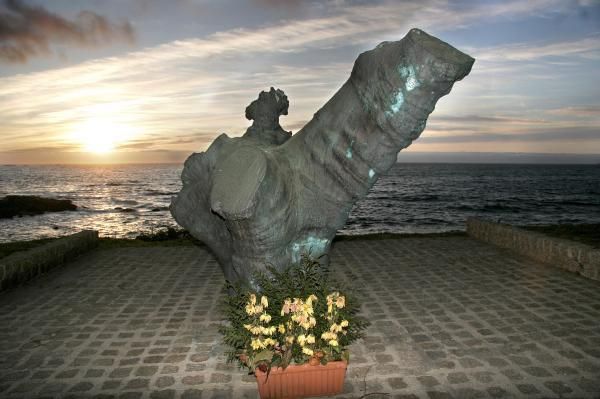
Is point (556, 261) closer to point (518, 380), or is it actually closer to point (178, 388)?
point (518, 380)

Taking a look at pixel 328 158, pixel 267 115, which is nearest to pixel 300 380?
pixel 328 158

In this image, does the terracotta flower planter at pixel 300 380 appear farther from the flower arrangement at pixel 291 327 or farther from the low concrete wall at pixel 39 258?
the low concrete wall at pixel 39 258

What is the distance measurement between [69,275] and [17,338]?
384 cm

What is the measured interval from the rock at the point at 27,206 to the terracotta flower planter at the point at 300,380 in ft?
129

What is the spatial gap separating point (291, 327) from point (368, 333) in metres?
2.58

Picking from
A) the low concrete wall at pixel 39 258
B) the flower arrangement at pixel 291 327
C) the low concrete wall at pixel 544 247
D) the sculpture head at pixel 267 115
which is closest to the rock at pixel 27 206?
the low concrete wall at pixel 39 258

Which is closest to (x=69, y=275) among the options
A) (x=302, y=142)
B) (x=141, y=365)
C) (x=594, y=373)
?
(x=141, y=365)

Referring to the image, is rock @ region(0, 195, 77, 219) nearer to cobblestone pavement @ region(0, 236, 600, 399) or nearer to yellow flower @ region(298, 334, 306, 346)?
cobblestone pavement @ region(0, 236, 600, 399)

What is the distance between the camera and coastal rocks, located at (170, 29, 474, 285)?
482cm

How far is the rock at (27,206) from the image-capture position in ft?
127

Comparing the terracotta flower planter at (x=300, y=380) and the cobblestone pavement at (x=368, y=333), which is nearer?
the terracotta flower planter at (x=300, y=380)

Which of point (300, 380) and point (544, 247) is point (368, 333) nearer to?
point (300, 380)

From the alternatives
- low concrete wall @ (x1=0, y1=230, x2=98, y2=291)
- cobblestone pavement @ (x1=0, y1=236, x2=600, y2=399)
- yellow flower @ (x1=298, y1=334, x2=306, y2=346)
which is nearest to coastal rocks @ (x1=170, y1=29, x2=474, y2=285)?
cobblestone pavement @ (x1=0, y1=236, x2=600, y2=399)

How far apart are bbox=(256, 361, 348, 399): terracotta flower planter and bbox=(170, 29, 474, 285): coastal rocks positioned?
1607 mm
